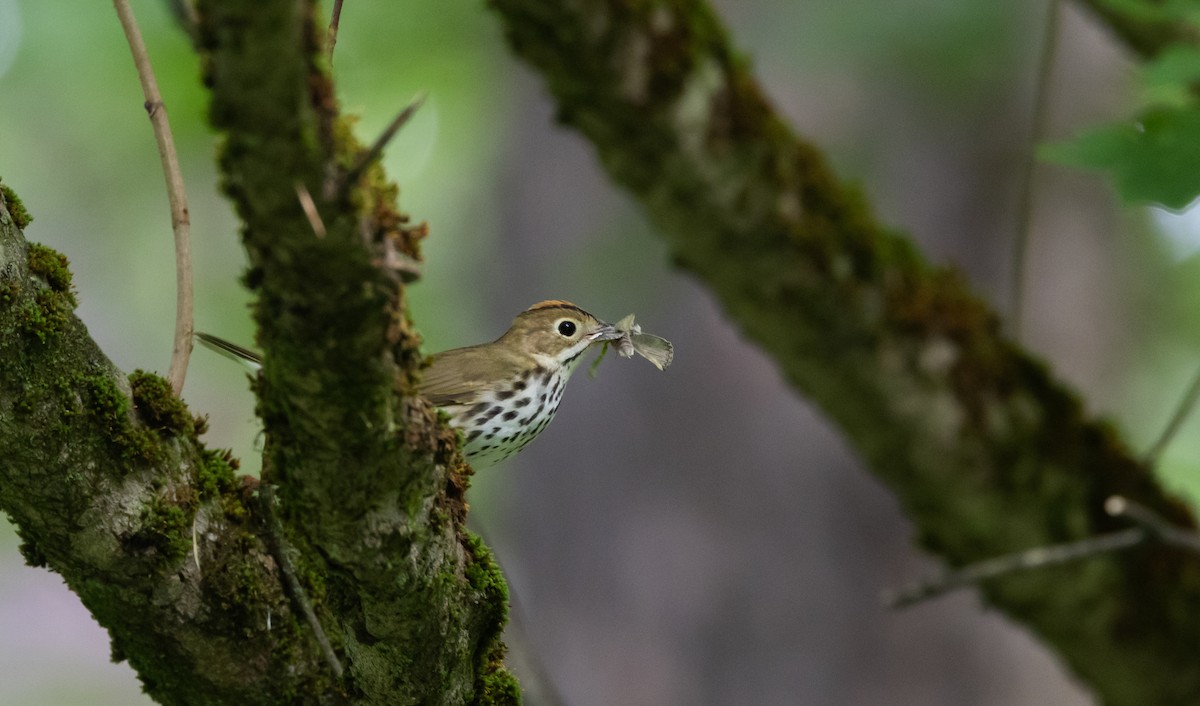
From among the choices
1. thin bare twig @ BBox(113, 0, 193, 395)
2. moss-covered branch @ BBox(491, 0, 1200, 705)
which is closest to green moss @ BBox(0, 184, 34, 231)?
thin bare twig @ BBox(113, 0, 193, 395)

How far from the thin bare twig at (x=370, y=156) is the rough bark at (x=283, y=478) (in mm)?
14

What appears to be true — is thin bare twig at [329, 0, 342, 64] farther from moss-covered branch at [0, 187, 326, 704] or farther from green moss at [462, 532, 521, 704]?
green moss at [462, 532, 521, 704]

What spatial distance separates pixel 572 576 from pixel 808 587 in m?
1.25

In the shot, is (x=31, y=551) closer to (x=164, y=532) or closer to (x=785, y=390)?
(x=164, y=532)

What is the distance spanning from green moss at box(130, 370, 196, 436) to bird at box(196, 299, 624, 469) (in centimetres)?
69

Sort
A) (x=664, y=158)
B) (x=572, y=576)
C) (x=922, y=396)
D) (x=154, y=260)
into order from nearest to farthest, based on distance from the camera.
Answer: (x=664, y=158) → (x=922, y=396) → (x=572, y=576) → (x=154, y=260)

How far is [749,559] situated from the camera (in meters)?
5.63

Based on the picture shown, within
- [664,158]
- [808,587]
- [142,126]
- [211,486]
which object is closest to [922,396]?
[664,158]

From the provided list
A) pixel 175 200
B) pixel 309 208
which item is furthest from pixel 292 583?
pixel 309 208

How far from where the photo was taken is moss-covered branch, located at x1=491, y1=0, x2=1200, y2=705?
329cm

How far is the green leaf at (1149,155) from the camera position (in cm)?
278

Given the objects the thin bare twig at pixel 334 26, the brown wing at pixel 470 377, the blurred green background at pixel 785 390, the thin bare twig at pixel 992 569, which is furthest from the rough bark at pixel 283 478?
the blurred green background at pixel 785 390

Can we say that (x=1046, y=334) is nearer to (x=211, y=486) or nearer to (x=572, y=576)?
(x=572, y=576)

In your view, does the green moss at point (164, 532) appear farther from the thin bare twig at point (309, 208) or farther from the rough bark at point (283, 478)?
the thin bare twig at point (309, 208)
